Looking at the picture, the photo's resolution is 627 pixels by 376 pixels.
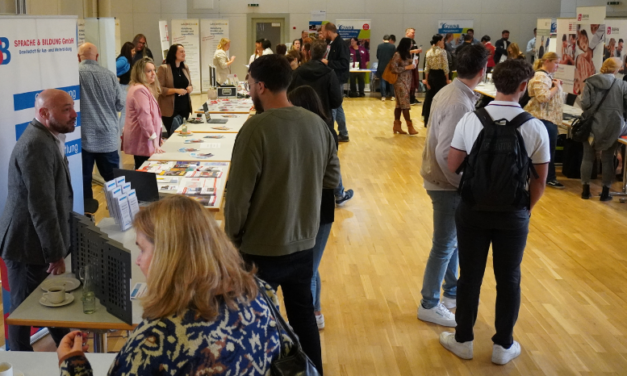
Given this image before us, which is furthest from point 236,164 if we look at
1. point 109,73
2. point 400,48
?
point 400,48

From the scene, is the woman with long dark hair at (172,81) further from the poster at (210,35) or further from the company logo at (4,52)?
the poster at (210,35)

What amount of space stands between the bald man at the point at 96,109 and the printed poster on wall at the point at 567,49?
281 inches

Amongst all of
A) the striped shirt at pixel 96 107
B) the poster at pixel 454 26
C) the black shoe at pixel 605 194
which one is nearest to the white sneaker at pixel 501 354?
the striped shirt at pixel 96 107

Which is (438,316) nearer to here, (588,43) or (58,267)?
(58,267)

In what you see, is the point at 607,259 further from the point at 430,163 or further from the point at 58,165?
the point at 58,165

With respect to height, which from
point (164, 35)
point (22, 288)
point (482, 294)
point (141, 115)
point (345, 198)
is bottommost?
point (482, 294)

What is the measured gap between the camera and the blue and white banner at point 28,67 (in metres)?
3.83

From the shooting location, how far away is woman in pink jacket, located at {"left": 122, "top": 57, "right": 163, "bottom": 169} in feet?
19.4

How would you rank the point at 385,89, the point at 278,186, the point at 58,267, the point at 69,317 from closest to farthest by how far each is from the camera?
the point at 69,317
the point at 278,186
the point at 58,267
the point at 385,89

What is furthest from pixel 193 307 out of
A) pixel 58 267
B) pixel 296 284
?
pixel 58 267

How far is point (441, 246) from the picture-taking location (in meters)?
3.95

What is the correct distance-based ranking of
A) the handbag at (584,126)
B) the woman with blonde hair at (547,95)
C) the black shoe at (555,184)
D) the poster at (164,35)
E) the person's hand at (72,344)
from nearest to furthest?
the person's hand at (72,344) → the handbag at (584,126) → the woman with blonde hair at (547,95) → the black shoe at (555,184) → the poster at (164,35)

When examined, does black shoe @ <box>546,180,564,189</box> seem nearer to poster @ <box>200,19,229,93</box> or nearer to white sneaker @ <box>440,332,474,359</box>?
white sneaker @ <box>440,332,474,359</box>

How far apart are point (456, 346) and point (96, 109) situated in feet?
12.2
